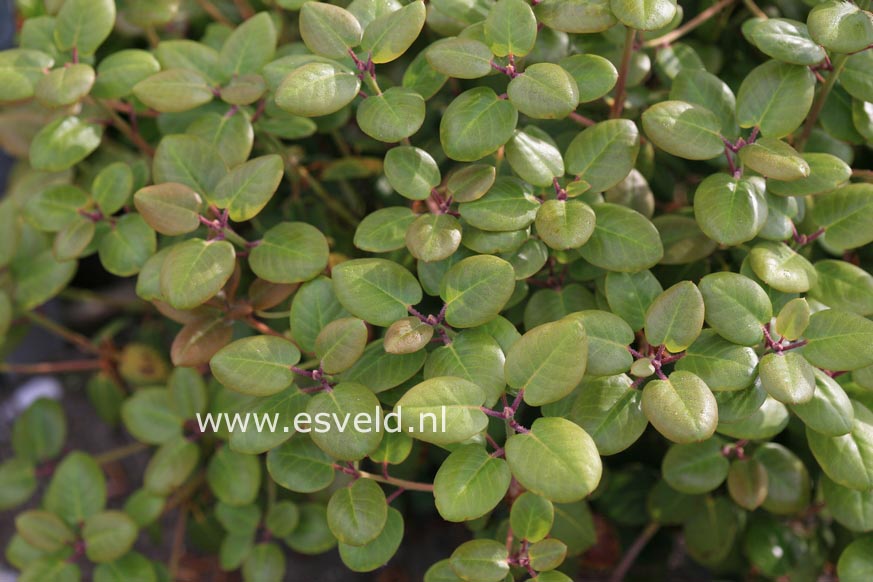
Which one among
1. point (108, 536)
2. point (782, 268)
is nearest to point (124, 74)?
point (108, 536)

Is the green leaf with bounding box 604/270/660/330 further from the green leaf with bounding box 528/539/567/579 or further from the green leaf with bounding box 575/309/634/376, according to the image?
the green leaf with bounding box 528/539/567/579

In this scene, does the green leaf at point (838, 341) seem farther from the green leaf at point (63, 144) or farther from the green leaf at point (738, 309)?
the green leaf at point (63, 144)

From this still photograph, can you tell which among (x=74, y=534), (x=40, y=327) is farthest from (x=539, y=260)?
(x=40, y=327)

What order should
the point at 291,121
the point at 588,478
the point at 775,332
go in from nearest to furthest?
the point at 588,478, the point at 775,332, the point at 291,121

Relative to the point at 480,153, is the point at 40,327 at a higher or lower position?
lower

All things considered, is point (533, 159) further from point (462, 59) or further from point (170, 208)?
point (170, 208)

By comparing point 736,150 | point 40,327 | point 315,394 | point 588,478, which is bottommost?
point 40,327

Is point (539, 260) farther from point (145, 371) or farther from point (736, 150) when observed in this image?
point (145, 371)
